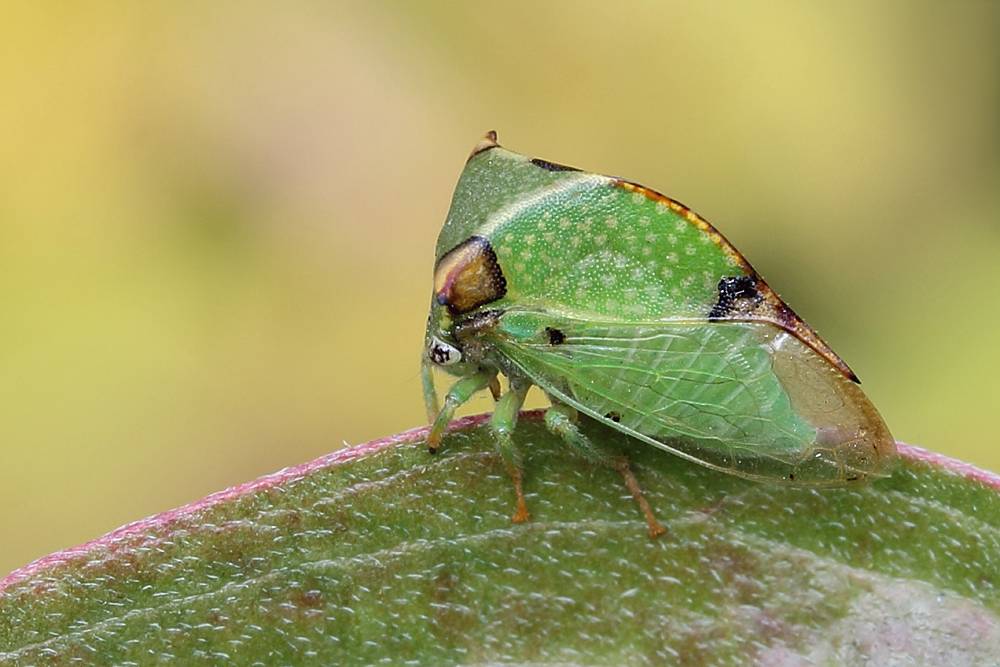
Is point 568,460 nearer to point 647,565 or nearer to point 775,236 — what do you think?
point 647,565

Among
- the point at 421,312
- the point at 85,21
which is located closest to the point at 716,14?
the point at 421,312

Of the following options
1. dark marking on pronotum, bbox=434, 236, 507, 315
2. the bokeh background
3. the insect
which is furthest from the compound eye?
the bokeh background

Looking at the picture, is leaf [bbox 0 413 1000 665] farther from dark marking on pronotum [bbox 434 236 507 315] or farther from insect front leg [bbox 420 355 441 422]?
insect front leg [bbox 420 355 441 422]

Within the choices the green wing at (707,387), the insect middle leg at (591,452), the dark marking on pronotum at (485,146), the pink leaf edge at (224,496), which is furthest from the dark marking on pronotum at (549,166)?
the pink leaf edge at (224,496)

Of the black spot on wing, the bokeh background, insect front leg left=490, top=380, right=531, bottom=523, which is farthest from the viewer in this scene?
the bokeh background

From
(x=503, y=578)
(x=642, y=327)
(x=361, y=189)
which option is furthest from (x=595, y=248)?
(x=361, y=189)

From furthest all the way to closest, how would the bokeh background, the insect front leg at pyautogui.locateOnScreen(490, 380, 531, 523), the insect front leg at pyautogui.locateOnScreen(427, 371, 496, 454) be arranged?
the bokeh background, the insect front leg at pyautogui.locateOnScreen(427, 371, 496, 454), the insect front leg at pyautogui.locateOnScreen(490, 380, 531, 523)
